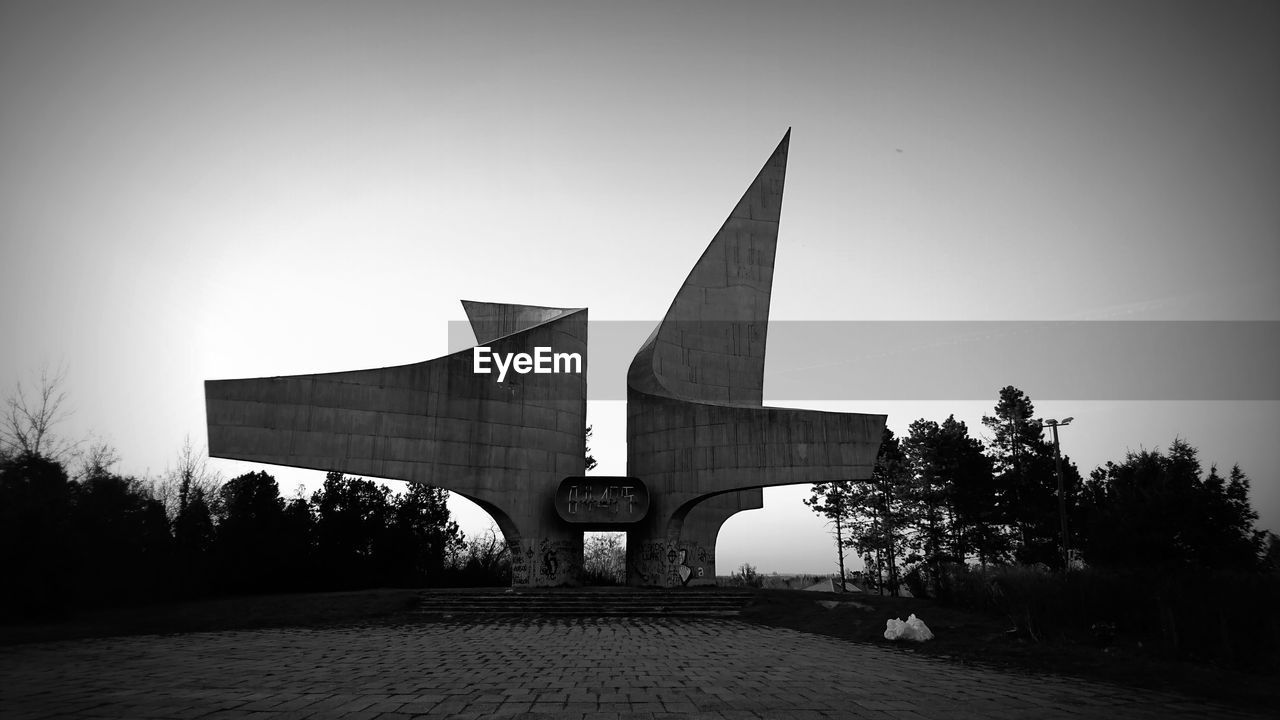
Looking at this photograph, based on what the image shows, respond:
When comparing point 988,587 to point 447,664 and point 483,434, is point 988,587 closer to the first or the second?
point 447,664

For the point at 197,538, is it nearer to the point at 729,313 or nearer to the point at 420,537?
the point at 420,537

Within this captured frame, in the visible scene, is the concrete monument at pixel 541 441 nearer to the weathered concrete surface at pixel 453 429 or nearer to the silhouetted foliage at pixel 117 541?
the weathered concrete surface at pixel 453 429

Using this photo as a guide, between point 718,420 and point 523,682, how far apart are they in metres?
18.0

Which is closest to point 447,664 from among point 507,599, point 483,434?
point 507,599

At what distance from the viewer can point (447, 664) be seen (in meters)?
9.27

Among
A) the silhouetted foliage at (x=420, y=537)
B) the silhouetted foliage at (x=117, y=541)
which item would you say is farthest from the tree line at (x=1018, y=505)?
the silhouetted foliage at (x=117, y=541)

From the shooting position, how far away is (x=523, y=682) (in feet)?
25.1

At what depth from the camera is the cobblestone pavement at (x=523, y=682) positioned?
6137 mm

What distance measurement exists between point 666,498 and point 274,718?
20.7 m

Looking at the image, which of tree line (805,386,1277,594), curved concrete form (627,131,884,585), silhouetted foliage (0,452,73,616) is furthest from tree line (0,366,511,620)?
tree line (805,386,1277,594)

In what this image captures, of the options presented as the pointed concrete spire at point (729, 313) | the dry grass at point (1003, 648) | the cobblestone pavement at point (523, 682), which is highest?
the pointed concrete spire at point (729, 313)

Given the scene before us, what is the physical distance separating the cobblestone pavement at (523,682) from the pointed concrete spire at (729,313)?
18989 mm

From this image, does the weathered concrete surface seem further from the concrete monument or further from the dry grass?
the dry grass

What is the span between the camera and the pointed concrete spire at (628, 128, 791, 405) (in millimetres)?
31062
